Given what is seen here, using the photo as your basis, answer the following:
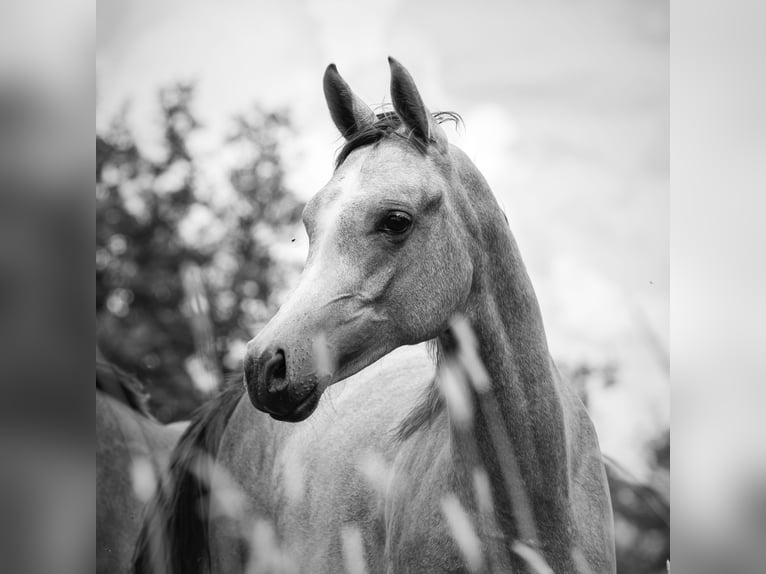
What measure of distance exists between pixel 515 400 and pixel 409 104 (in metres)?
0.70

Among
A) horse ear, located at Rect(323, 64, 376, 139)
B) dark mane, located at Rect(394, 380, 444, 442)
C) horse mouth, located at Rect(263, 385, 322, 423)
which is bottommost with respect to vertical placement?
dark mane, located at Rect(394, 380, 444, 442)

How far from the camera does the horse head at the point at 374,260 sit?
1359 mm

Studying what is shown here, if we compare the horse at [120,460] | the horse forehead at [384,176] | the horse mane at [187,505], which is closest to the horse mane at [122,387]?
the horse at [120,460]

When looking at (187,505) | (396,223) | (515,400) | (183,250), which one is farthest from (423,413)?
(183,250)

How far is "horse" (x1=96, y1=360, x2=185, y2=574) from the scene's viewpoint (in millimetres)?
2035

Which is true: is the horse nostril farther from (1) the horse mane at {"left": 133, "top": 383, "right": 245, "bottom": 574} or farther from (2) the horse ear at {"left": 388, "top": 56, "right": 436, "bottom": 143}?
(1) the horse mane at {"left": 133, "top": 383, "right": 245, "bottom": 574}

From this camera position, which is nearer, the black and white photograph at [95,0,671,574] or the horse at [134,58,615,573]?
the horse at [134,58,615,573]

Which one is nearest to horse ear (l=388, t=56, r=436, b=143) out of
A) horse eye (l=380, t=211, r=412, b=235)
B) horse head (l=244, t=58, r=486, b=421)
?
horse head (l=244, t=58, r=486, b=421)

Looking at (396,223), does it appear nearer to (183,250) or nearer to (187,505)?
(183,250)

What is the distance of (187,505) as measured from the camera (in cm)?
201

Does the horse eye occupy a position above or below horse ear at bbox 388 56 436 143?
below

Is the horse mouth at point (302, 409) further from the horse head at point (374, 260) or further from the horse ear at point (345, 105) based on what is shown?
the horse ear at point (345, 105)
